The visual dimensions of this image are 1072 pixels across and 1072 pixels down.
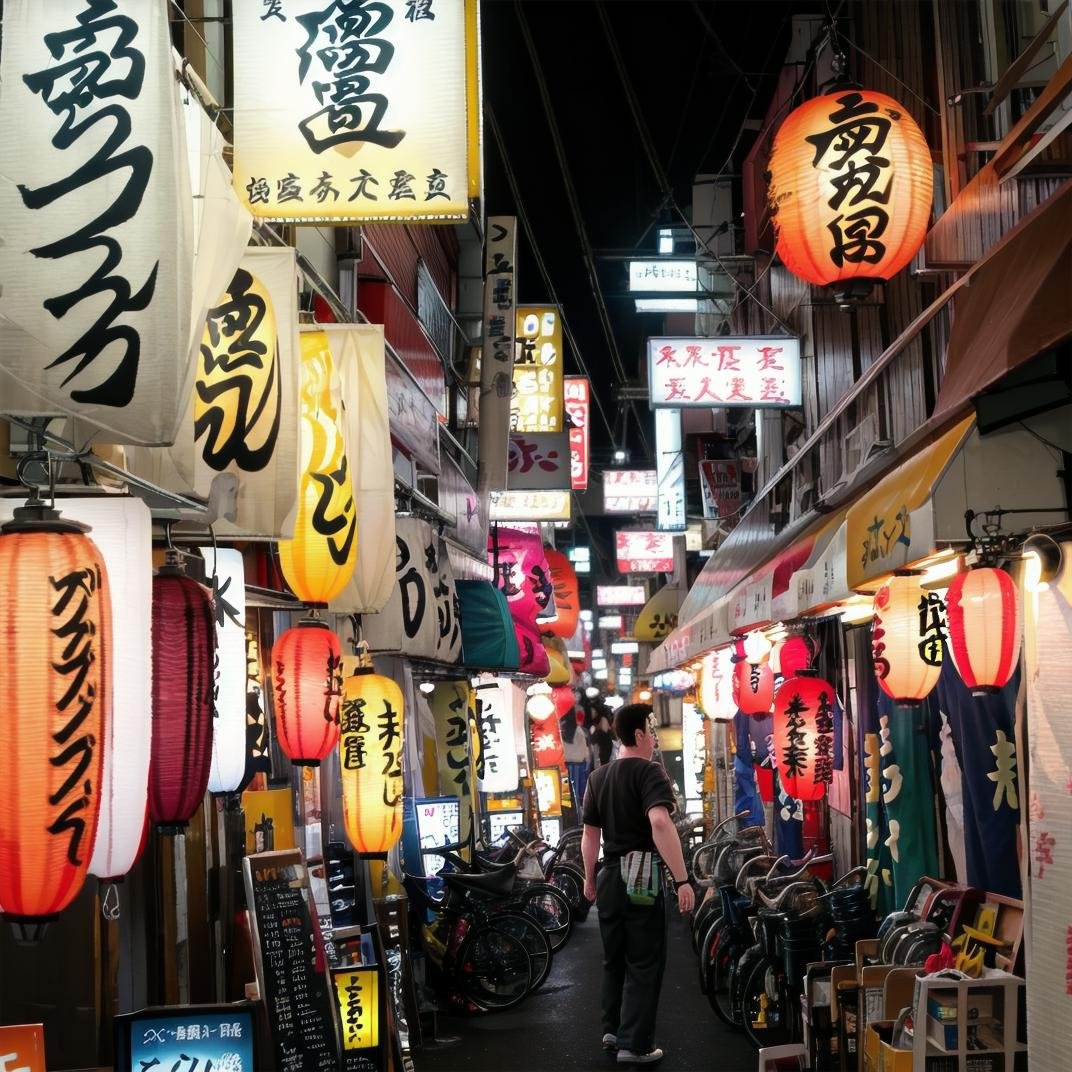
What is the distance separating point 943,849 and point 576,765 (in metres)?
24.3

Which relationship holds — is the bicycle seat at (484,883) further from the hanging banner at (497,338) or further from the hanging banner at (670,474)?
the hanging banner at (670,474)

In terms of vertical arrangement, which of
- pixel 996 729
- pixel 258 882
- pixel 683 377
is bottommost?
pixel 258 882

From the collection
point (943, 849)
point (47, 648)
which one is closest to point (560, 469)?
point (943, 849)

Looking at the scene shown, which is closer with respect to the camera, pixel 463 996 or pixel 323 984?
pixel 323 984

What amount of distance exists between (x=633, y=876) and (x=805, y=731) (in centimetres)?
253

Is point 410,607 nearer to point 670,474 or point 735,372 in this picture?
point 735,372

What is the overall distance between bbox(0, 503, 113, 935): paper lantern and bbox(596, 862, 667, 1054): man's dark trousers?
737 centimetres

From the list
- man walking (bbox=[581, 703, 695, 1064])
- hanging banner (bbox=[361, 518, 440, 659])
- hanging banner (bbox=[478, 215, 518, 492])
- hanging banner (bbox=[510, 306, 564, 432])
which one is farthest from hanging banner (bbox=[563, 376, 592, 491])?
man walking (bbox=[581, 703, 695, 1064])

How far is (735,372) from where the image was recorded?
15.8 meters

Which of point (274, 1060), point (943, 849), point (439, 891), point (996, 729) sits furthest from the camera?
point (439, 891)

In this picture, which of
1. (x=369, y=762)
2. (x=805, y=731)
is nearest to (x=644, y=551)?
(x=805, y=731)

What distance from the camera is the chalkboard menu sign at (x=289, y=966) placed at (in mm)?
8188

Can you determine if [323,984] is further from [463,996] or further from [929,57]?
[929,57]

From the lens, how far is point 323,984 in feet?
28.0
